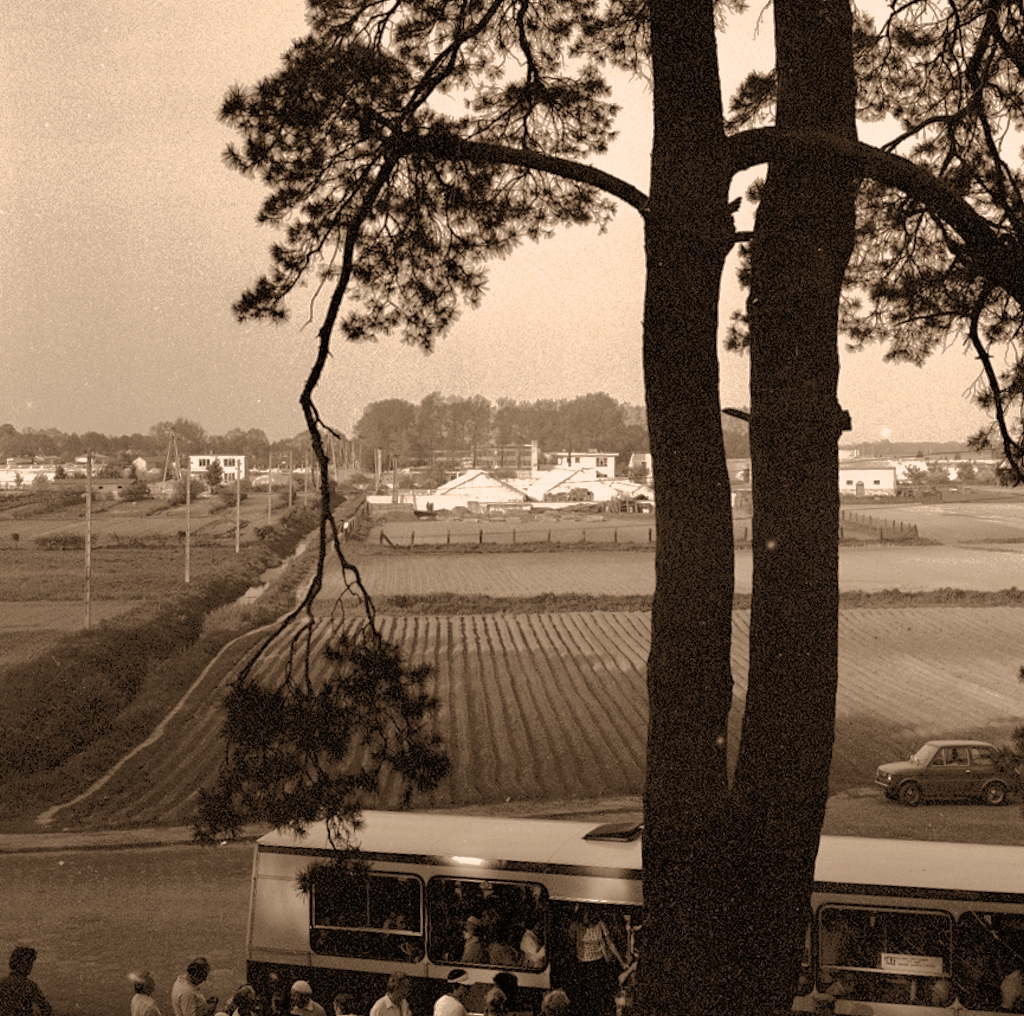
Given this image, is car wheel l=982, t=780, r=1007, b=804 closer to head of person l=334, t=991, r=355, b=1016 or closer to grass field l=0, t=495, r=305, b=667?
head of person l=334, t=991, r=355, b=1016

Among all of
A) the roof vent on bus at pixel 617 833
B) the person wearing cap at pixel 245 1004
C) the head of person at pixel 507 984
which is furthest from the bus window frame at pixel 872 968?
the person wearing cap at pixel 245 1004

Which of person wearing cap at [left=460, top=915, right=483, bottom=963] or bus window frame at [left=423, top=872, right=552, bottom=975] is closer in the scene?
bus window frame at [left=423, top=872, right=552, bottom=975]

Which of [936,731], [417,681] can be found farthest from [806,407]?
[936,731]

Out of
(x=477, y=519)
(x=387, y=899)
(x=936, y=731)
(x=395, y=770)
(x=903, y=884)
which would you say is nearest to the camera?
(x=395, y=770)

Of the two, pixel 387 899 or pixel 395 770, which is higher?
pixel 395 770

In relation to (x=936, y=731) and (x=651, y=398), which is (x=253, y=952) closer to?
(x=651, y=398)

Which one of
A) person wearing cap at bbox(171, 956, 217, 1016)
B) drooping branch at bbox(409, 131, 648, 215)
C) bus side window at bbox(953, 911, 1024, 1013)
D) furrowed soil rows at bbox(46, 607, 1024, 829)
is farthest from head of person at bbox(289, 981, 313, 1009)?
furrowed soil rows at bbox(46, 607, 1024, 829)
